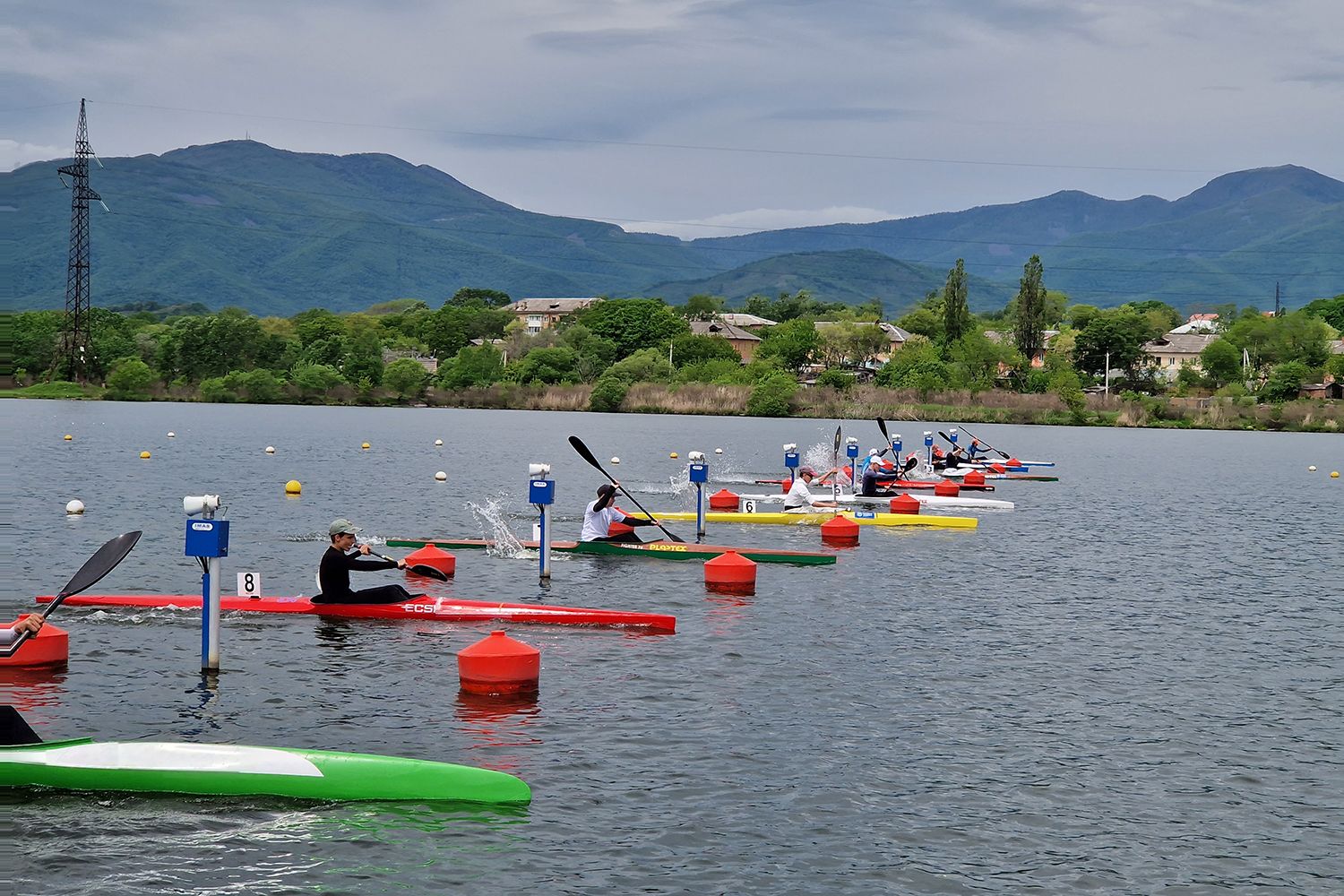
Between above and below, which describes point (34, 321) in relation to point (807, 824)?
above

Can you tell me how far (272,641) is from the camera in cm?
1903

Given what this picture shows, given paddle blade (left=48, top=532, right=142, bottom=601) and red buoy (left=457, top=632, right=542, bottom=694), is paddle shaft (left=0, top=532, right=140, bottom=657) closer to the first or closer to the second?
paddle blade (left=48, top=532, right=142, bottom=601)

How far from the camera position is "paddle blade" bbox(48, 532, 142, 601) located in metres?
15.0

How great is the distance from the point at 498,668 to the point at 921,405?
110 meters

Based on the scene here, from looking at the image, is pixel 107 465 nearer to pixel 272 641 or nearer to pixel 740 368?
pixel 272 641

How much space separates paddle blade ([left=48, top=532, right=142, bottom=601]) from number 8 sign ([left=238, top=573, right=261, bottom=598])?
4.18 metres

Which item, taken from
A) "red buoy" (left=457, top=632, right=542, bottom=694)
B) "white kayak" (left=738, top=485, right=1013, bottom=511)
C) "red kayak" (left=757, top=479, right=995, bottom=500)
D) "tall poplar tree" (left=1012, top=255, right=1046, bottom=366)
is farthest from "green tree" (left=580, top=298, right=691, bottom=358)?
"red buoy" (left=457, top=632, right=542, bottom=694)

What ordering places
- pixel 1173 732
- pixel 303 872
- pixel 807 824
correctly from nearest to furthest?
pixel 303 872 → pixel 807 824 → pixel 1173 732

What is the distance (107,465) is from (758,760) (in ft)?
157

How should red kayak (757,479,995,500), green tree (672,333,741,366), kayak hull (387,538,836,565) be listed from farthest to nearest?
green tree (672,333,741,366) → red kayak (757,479,995,500) → kayak hull (387,538,836,565)

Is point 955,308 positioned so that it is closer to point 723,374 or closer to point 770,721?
point 723,374

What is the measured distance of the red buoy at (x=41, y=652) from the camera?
1662 centimetres

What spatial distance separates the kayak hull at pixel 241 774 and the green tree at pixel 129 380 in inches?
5271

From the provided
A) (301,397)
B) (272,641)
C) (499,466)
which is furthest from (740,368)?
(272,641)
